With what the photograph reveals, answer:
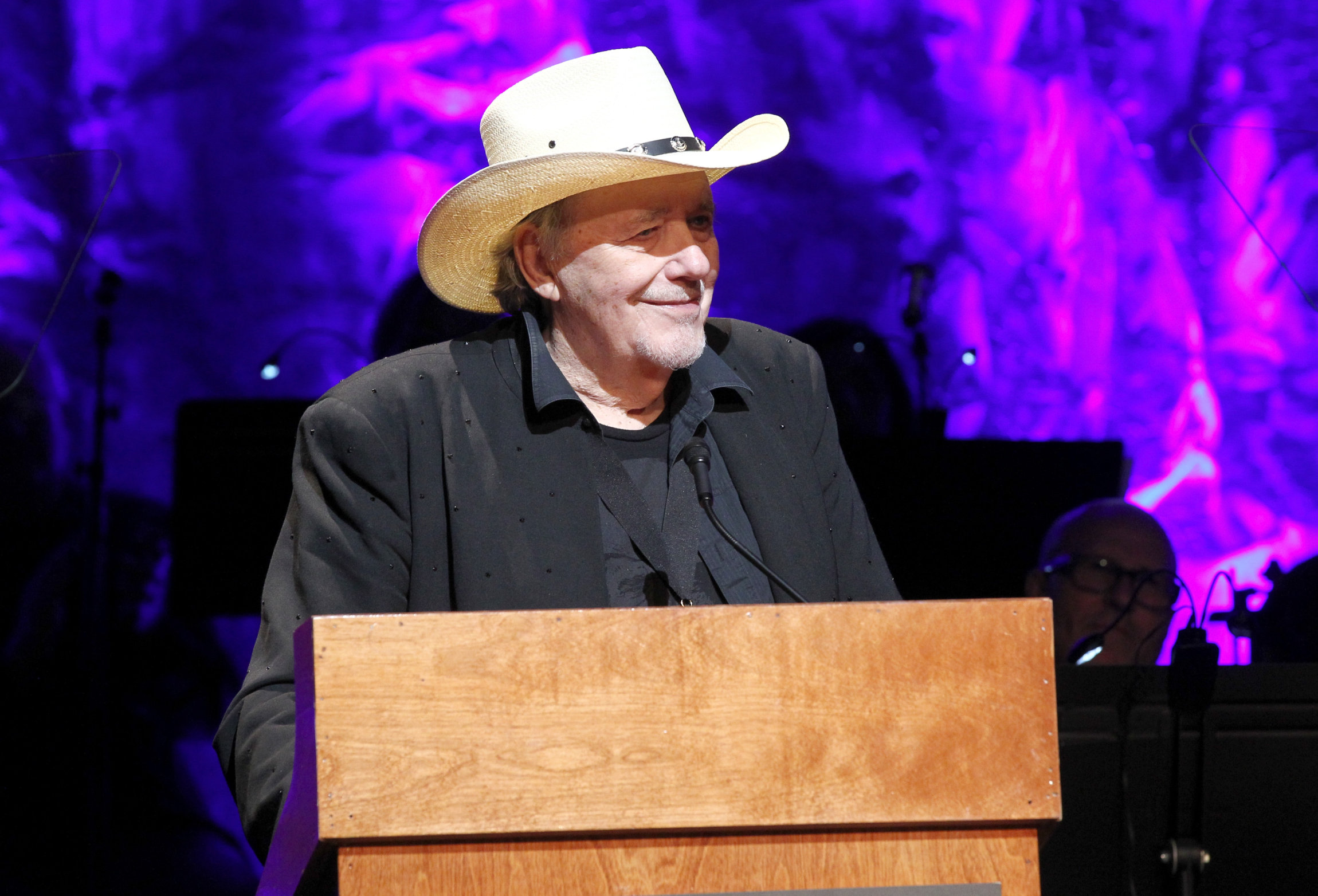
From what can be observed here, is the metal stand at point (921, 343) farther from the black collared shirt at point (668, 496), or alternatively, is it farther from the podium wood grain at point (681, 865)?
the podium wood grain at point (681, 865)

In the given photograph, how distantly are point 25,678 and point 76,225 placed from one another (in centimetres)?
120

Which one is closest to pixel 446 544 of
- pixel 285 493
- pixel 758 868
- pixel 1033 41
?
pixel 758 868

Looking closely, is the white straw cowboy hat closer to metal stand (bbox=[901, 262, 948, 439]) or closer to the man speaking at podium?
the man speaking at podium

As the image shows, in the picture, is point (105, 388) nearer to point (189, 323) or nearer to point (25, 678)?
point (189, 323)

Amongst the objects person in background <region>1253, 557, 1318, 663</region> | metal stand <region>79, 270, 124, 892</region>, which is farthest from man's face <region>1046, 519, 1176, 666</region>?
metal stand <region>79, 270, 124, 892</region>

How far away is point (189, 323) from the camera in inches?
136

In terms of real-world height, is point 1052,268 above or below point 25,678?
above

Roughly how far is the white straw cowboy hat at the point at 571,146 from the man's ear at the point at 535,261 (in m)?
0.02

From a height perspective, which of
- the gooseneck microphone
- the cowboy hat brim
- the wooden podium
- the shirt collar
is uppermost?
the cowboy hat brim

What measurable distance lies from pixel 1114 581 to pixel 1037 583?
0.83ft

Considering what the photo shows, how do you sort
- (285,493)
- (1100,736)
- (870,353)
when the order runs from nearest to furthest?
(1100,736) < (285,493) < (870,353)

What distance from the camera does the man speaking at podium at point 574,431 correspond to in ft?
5.45

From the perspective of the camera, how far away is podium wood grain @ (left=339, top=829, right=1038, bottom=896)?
3.14 feet

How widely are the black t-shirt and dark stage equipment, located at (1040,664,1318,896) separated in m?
0.83
